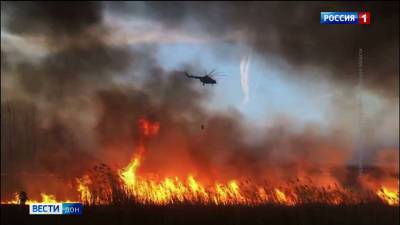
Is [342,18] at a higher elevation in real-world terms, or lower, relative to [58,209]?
higher

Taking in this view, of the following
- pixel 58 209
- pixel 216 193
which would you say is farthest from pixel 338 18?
pixel 58 209

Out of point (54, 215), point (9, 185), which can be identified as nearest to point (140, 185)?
point (54, 215)

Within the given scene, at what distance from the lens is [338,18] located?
3706 cm

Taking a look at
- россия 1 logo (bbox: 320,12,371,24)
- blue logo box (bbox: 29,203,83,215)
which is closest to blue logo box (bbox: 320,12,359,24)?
россия 1 logo (bbox: 320,12,371,24)

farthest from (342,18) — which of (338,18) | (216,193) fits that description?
(216,193)

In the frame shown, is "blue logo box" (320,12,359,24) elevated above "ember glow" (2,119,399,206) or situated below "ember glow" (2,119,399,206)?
above

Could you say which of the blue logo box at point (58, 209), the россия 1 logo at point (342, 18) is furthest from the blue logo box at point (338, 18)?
the blue logo box at point (58, 209)

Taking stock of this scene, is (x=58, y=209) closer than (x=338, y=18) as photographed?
Yes

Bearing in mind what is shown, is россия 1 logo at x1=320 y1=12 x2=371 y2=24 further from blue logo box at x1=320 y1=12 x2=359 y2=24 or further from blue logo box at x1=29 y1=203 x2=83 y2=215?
blue logo box at x1=29 y1=203 x2=83 y2=215

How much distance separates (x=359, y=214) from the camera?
32312mm

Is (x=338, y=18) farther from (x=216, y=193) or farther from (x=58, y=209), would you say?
(x=58, y=209)

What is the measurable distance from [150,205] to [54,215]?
638cm

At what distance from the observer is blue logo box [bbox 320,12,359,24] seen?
116ft

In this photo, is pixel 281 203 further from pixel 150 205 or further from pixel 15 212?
pixel 15 212
